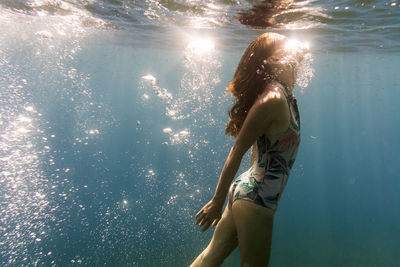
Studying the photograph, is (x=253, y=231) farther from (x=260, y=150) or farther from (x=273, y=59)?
(x=273, y=59)

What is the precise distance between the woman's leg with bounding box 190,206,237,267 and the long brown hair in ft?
2.80

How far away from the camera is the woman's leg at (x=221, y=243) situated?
6.02 ft

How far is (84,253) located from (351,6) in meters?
10.9

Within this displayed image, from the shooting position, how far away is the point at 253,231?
159 centimetres

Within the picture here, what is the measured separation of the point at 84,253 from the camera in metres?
6.49

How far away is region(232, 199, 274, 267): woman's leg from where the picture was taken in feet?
5.22

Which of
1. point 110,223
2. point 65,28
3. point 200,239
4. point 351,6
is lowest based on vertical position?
point 110,223

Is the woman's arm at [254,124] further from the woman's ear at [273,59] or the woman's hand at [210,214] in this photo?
the woman's ear at [273,59]

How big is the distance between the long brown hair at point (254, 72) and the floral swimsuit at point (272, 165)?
199 mm

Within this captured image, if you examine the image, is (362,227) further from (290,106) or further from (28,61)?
(28,61)

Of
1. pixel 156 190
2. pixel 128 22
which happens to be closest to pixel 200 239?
pixel 156 190

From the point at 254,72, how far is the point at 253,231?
1.08 meters

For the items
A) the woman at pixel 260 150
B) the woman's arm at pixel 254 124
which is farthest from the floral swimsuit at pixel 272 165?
the woman's arm at pixel 254 124

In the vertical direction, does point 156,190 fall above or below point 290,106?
below
